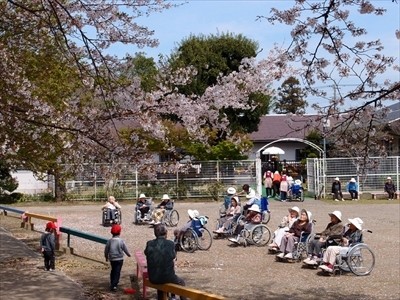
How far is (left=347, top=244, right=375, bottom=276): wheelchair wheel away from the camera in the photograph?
11.3 metres

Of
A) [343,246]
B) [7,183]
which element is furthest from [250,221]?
[7,183]

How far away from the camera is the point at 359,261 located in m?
11.5

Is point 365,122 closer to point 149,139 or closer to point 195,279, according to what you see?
point 149,139

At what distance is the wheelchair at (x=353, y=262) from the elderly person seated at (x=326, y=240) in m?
0.46

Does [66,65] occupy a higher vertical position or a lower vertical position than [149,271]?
higher

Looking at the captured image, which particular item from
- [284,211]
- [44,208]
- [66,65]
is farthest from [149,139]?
[44,208]

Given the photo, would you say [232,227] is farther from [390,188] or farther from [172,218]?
[390,188]

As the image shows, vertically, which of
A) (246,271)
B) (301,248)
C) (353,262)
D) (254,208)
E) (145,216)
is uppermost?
(254,208)

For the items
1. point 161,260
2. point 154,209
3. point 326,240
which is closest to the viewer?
point 161,260

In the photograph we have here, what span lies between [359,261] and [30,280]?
18.5 ft

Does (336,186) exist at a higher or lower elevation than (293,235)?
higher

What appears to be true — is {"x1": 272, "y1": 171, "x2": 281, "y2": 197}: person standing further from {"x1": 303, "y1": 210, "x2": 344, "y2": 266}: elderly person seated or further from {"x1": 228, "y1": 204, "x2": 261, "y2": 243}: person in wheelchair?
{"x1": 303, "y1": 210, "x2": 344, "y2": 266}: elderly person seated

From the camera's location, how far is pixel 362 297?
9.34 meters

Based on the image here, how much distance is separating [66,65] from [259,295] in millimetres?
4439
